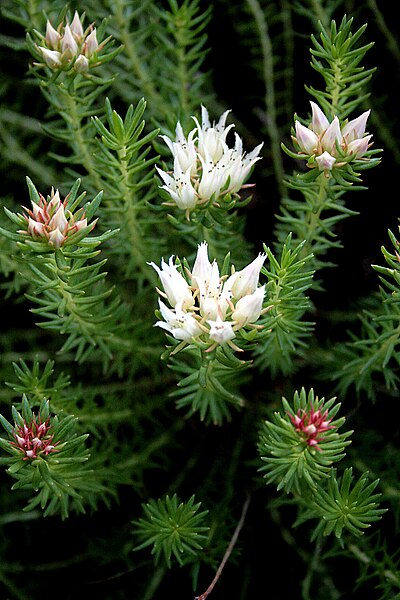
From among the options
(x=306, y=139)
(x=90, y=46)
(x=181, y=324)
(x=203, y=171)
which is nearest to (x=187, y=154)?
(x=203, y=171)

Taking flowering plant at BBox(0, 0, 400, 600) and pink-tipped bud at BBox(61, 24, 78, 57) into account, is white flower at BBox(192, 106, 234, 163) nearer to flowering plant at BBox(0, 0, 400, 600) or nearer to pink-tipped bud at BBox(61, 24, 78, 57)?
flowering plant at BBox(0, 0, 400, 600)

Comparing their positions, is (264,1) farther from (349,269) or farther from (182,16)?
(349,269)

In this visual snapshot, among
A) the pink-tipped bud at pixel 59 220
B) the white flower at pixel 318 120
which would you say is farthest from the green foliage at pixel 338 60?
the pink-tipped bud at pixel 59 220

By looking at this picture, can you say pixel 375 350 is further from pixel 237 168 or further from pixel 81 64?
pixel 81 64

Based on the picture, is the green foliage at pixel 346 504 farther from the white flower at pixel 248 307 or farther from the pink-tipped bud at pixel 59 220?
the pink-tipped bud at pixel 59 220

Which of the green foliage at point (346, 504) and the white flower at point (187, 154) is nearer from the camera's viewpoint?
the green foliage at point (346, 504)

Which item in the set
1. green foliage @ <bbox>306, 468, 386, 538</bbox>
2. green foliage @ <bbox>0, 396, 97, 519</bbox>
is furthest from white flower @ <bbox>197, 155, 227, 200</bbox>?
green foliage @ <bbox>306, 468, 386, 538</bbox>
